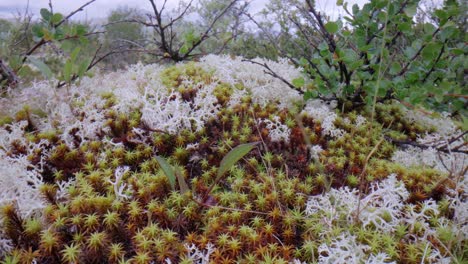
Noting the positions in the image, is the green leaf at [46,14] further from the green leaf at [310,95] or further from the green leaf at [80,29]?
the green leaf at [310,95]

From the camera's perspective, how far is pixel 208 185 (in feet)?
6.70

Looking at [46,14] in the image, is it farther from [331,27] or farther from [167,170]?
[331,27]

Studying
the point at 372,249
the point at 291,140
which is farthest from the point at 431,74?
the point at 372,249

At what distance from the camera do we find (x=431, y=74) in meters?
2.43

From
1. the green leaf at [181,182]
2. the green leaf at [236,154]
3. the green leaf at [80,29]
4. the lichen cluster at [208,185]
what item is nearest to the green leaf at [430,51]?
the lichen cluster at [208,185]

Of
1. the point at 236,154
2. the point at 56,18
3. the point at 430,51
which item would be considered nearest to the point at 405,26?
the point at 430,51

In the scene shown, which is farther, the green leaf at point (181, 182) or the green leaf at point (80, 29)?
the green leaf at point (80, 29)

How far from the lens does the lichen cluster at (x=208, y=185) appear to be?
1.59 metres

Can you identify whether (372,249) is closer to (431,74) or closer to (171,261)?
(171,261)

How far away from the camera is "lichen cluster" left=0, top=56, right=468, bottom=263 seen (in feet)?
5.21

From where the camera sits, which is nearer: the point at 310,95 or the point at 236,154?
the point at 236,154

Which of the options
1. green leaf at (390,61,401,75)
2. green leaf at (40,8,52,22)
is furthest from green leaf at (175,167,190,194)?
green leaf at (40,8,52,22)

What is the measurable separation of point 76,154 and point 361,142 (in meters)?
1.92

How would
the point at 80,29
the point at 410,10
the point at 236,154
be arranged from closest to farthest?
the point at 236,154
the point at 410,10
the point at 80,29
